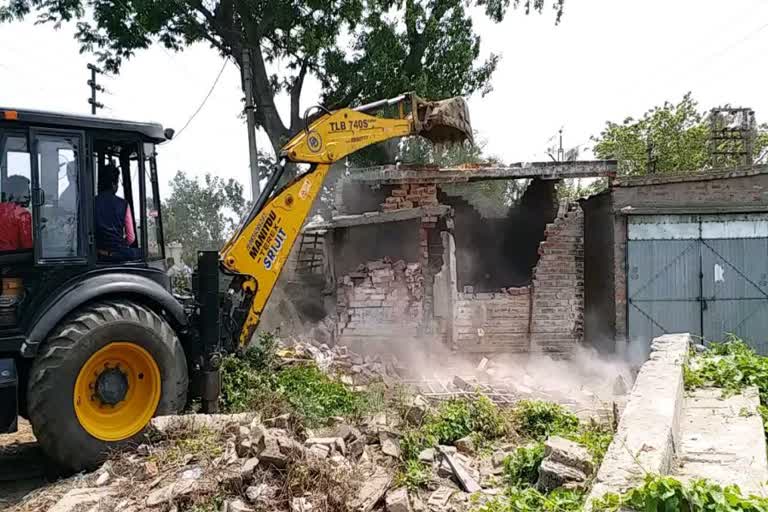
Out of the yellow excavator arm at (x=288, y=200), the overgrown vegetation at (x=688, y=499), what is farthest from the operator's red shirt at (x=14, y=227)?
the overgrown vegetation at (x=688, y=499)

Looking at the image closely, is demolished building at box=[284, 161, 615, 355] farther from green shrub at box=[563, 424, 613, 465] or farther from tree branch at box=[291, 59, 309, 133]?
tree branch at box=[291, 59, 309, 133]

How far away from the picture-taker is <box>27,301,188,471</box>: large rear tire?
487cm

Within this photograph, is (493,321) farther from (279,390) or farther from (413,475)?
(413,475)

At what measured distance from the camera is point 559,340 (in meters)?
11.4

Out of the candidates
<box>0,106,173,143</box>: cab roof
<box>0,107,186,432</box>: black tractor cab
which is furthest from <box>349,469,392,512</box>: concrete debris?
<box>0,106,173,143</box>: cab roof

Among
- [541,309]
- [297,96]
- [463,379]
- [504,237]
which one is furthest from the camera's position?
[297,96]

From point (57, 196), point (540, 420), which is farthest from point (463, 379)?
point (57, 196)

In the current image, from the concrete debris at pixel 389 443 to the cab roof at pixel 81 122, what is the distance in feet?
11.5

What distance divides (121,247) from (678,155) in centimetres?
2412

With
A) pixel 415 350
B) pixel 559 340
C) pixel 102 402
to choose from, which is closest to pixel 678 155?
pixel 559 340

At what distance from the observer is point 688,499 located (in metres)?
2.52

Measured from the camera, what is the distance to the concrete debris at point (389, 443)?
520 cm

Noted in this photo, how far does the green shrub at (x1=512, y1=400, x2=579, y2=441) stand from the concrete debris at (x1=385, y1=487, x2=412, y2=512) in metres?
2.07

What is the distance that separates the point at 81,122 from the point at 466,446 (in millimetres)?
4432
